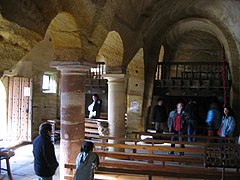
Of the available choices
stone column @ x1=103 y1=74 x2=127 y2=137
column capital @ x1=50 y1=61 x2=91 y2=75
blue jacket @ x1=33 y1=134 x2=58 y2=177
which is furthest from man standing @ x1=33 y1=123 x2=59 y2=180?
stone column @ x1=103 y1=74 x2=127 y2=137

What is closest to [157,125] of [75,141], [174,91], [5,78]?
[174,91]

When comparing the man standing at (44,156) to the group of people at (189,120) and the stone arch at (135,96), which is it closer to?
the group of people at (189,120)

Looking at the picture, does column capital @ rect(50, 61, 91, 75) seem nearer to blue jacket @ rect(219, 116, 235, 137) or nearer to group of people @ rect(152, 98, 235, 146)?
group of people @ rect(152, 98, 235, 146)

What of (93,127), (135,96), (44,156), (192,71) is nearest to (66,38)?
(44,156)

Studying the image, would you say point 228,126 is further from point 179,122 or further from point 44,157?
point 44,157

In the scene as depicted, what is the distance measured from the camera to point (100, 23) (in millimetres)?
7027

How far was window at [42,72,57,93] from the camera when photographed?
14.0 m

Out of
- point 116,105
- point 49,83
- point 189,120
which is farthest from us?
point 49,83

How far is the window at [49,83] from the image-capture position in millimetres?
13960

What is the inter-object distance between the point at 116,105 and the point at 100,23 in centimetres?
338

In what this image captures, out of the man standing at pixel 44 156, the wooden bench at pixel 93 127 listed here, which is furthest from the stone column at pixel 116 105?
the man standing at pixel 44 156

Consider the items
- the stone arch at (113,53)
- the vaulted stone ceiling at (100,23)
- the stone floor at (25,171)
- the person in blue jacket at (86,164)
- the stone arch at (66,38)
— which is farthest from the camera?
the stone arch at (113,53)

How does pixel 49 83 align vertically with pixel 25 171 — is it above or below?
above

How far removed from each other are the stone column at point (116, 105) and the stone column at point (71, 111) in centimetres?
308
